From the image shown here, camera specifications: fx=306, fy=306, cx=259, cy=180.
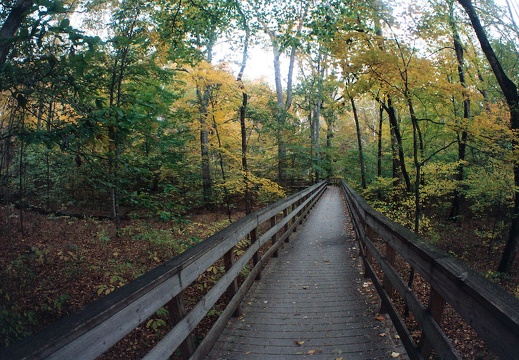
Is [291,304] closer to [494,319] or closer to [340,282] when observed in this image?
[340,282]


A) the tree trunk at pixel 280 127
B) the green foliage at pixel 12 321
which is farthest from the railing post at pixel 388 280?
the tree trunk at pixel 280 127

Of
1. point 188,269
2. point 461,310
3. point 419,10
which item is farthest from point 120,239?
point 419,10

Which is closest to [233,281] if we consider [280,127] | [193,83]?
Result: [193,83]

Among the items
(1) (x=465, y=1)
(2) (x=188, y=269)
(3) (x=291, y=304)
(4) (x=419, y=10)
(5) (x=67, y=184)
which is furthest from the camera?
(5) (x=67, y=184)

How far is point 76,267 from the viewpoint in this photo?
24.0ft

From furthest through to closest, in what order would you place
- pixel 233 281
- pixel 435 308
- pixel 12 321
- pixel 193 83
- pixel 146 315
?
pixel 193 83 → pixel 12 321 → pixel 233 281 → pixel 435 308 → pixel 146 315

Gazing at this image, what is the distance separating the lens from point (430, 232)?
12.9 m

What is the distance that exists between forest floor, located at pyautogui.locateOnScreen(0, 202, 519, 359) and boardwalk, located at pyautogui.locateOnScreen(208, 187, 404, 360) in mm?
1653

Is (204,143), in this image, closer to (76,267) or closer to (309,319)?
(76,267)

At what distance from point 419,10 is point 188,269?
31.4 feet

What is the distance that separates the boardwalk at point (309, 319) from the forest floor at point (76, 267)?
165cm

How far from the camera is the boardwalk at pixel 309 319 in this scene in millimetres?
2750

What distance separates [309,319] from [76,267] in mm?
6317

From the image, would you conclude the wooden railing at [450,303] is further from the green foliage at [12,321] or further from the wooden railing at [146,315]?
the green foliage at [12,321]
